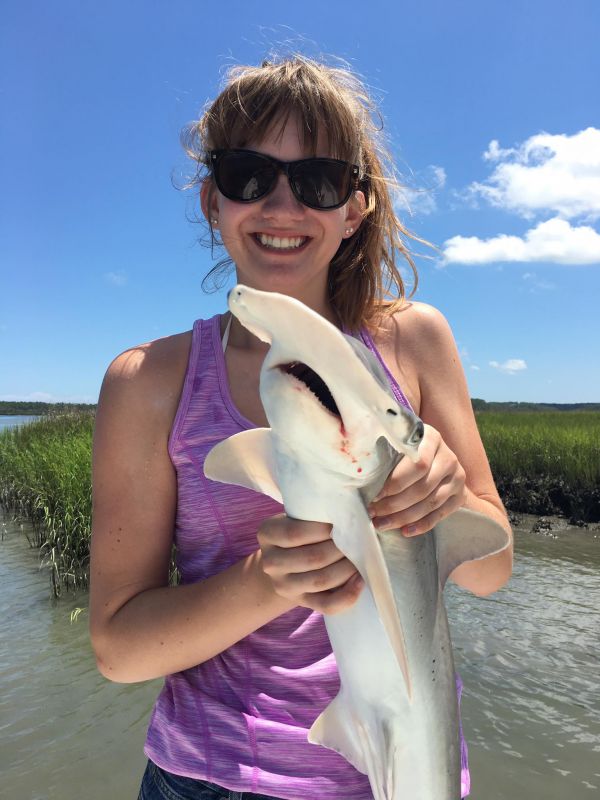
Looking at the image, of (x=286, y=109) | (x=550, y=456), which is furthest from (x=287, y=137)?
(x=550, y=456)

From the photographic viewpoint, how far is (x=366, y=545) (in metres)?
1.07

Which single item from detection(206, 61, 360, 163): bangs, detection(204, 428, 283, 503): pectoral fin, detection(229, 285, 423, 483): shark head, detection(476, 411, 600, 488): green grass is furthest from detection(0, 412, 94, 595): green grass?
detection(476, 411, 600, 488): green grass

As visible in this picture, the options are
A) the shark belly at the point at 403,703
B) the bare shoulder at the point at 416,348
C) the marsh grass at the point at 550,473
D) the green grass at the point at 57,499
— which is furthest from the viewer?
the marsh grass at the point at 550,473

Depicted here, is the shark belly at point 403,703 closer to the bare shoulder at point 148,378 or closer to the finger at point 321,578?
the finger at point 321,578

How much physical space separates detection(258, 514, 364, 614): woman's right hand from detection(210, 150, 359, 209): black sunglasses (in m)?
0.93

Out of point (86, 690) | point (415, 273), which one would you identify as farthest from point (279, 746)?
point (86, 690)

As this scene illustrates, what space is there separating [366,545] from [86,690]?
5.81 m

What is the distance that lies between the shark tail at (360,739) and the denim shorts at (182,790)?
0.18m

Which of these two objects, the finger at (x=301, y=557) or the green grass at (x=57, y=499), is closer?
the finger at (x=301, y=557)

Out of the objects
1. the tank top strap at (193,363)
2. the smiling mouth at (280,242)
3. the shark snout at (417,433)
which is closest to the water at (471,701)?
the tank top strap at (193,363)

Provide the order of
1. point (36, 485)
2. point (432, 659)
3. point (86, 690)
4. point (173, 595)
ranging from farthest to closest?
point (36, 485) → point (86, 690) → point (173, 595) → point (432, 659)

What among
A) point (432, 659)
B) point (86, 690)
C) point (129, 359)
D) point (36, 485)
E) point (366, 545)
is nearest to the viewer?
point (366, 545)

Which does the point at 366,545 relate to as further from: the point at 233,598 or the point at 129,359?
the point at 129,359

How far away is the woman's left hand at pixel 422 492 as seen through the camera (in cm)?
112
